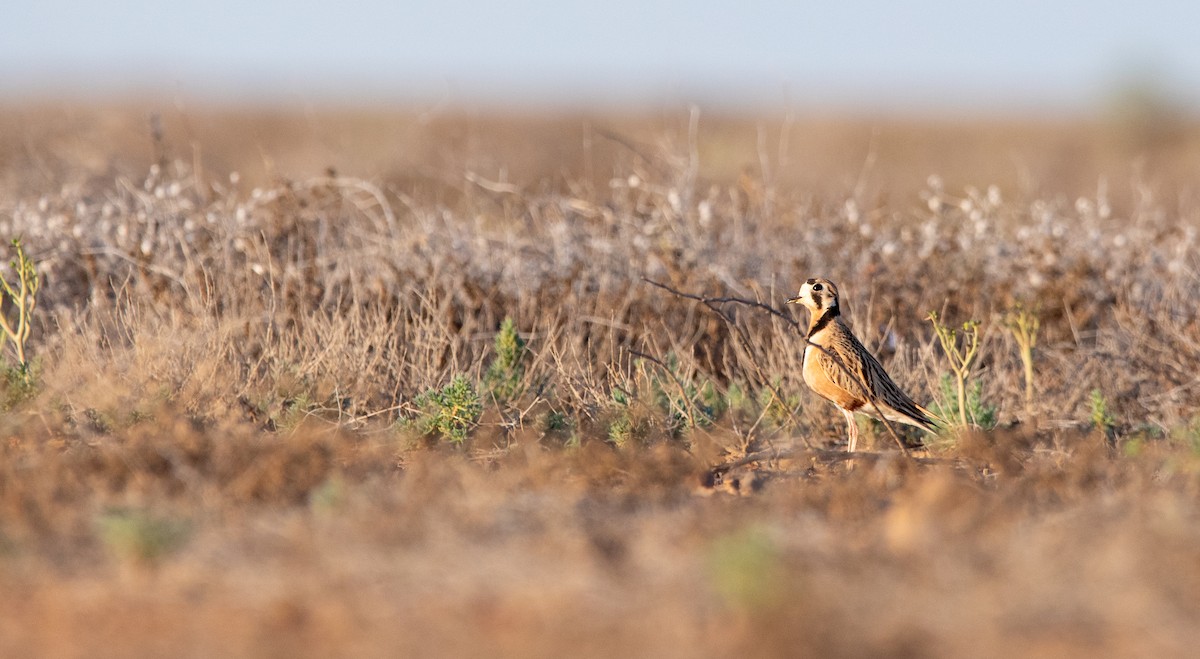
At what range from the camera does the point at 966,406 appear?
269 inches

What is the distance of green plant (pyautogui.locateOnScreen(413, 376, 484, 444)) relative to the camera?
659cm

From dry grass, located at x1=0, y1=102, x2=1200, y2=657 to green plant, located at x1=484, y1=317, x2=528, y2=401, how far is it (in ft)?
0.20

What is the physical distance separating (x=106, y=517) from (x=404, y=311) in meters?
3.79

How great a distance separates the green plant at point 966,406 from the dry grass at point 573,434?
0.72 feet

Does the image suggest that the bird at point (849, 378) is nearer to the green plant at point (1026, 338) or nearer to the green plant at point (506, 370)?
the green plant at point (1026, 338)

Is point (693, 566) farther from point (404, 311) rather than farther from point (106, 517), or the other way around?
point (404, 311)

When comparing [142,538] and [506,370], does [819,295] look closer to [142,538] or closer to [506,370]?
[506,370]

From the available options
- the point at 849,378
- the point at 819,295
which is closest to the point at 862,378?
the point at 849,378

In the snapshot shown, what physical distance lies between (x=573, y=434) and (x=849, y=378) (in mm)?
1424

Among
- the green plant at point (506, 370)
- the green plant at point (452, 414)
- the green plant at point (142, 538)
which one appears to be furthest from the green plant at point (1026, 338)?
the green plant at point (142, 538)

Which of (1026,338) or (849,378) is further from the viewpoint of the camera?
(1026,338)

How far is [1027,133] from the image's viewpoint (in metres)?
47.6

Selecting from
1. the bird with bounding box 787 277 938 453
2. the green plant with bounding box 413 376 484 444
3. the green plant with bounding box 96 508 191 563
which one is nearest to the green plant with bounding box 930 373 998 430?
the bird with bounding box 787 277 938 453

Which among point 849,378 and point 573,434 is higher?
point 849,378
